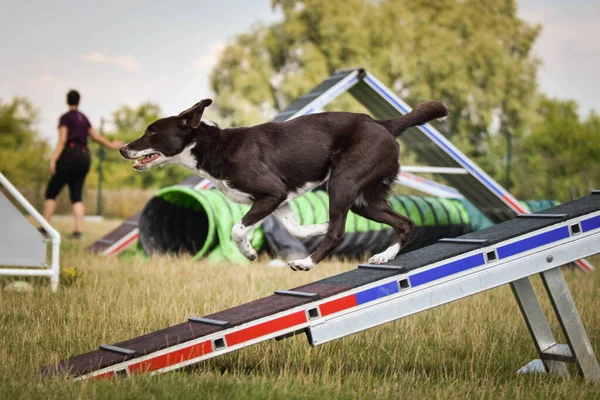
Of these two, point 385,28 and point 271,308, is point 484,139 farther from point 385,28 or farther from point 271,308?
point 271,308

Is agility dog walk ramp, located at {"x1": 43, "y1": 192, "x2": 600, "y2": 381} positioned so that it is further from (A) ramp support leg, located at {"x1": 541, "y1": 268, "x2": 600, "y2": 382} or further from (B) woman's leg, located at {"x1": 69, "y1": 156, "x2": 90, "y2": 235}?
(B) woman's leg, located at {"x1": 69, "y1": 156, "x2": 90, "y2": 235}

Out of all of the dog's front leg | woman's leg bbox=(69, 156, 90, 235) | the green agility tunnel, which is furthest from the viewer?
woman's leg bbox=(69, 156, 90, 235)

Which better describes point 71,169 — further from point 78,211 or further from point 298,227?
point 298,227

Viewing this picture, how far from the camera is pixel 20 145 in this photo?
89.9 feet

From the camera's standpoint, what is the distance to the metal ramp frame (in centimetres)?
916

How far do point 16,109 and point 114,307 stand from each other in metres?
23.3

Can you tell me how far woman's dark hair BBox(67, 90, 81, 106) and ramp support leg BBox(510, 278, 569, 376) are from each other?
6911 millimetres

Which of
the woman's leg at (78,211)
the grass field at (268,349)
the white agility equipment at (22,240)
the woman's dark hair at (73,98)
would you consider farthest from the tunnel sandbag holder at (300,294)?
the woman's leg at (78,211)

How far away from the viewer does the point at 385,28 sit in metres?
35.9

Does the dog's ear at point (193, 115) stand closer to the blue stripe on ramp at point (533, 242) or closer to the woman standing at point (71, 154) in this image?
the blue stripe on ramp at point (533, 242)

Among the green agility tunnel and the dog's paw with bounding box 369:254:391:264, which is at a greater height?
the green agility tunnel

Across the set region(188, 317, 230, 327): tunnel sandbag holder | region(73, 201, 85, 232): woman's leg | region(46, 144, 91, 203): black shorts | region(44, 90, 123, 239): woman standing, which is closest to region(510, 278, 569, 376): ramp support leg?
region(188, 317, 230, 327): tunnel sandbag holder

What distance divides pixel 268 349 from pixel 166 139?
1.38m

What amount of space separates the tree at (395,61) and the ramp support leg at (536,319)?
2922cm
